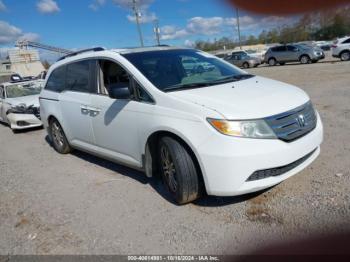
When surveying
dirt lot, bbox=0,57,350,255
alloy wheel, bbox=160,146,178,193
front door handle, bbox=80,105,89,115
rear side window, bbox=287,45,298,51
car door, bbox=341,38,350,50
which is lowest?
dirt lot, bbox=0,57,350,255

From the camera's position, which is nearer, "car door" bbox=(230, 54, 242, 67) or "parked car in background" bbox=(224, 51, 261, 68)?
"parked car in background" bbox=(224, 51, 261, 68)

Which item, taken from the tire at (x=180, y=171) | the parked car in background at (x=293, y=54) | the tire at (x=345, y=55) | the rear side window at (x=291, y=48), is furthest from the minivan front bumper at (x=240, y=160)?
the rear side window at (x=291, y=48)

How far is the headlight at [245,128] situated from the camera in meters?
2.94

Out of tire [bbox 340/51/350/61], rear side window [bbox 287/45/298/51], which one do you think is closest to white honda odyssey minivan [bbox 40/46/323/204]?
tire [bbox 340/51/350/61]

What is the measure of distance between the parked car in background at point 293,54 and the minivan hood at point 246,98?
21478 millimetres

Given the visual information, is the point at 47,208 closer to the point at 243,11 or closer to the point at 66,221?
the point at 66,221

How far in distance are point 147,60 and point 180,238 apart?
2204mm

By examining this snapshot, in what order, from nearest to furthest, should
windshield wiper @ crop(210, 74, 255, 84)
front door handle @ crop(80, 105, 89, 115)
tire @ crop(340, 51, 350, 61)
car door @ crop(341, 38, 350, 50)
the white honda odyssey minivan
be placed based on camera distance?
1. the white honda odyssey minivan
2. windshield wiper @ crop(210, 74, 255, 84)
3. front door handle @ crop(80, 105, 89, 115)
4. car door @ crop(341, 38, 350, 50)
5. tire @ crop(340, 51, 350, 61)

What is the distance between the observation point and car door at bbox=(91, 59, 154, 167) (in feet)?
12.2

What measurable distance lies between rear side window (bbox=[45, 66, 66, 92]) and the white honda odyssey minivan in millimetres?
654

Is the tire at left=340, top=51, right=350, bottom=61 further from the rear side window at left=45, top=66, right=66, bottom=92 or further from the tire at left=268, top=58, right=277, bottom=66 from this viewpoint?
the rear side window at left=45, top=66, right=66, bottom=92

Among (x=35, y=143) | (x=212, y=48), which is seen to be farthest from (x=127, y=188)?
(x=212, y=48)

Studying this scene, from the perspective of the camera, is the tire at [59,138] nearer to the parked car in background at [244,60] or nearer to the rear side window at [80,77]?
the rear side window at [80,77]

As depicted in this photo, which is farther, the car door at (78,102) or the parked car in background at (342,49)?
the parked car in background at (342,49)
